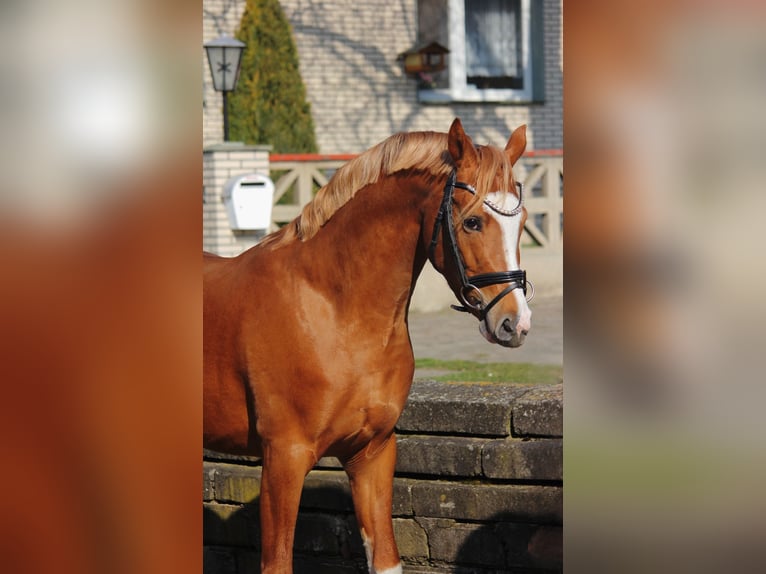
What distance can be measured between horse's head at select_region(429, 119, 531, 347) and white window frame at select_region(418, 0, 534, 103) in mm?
12396

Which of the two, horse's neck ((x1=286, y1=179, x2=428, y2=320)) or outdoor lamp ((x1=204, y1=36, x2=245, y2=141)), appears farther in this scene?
outdoor lamp ((x1=204, y1=36, x2=245, y2=141))

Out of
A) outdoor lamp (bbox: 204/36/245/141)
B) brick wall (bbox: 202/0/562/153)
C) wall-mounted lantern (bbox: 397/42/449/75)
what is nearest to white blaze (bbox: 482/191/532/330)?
outdoor lamp (bbox: 204/36/245/141)

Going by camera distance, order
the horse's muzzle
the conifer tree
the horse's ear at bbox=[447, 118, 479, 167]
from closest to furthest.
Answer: the horse's muzzle, the horse's ear at bbox=[447, 118, 479, 167], the conifer tree

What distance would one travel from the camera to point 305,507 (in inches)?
161

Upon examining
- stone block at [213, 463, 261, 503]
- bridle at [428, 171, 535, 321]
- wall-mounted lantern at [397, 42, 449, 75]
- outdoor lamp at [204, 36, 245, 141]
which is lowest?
stone block at [213, 463, 261, 503]

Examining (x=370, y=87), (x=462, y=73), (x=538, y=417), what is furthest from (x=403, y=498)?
(x=462, y=73)

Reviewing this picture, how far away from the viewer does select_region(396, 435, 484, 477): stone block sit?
3822 mm

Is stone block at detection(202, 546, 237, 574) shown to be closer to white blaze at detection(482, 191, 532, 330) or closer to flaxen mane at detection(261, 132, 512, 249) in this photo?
flaxen mane at detection(261, 132, 512, 249)

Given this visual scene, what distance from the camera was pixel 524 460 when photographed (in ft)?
12.2
